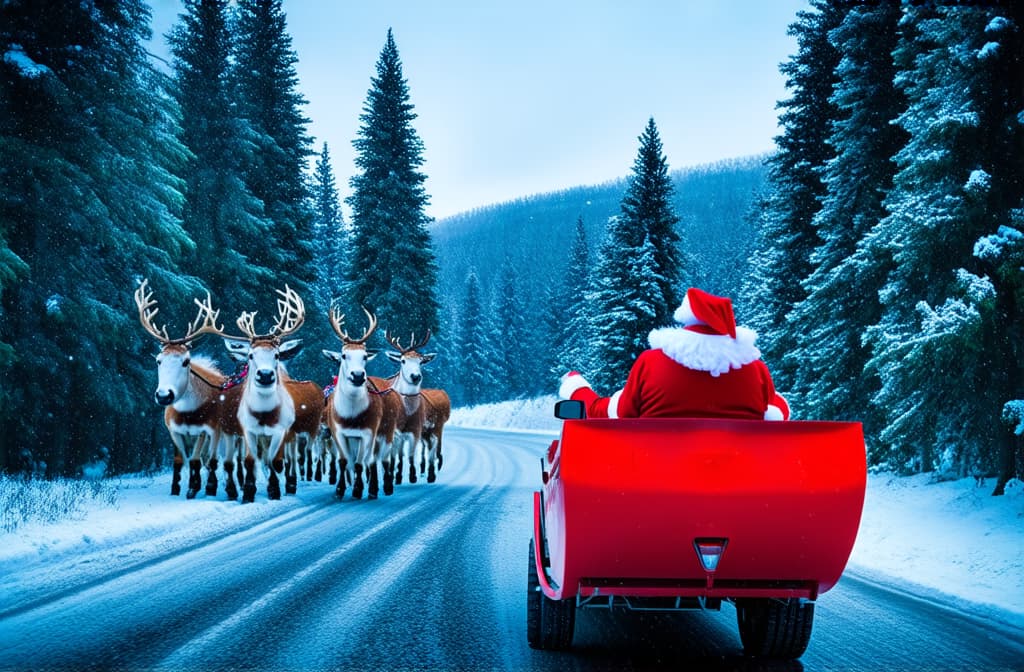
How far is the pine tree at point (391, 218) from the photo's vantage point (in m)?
29.4

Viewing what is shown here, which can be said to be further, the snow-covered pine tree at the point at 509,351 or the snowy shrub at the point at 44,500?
the snow-covered pine tree at the point at 509,351

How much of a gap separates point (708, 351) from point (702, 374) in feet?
0.49

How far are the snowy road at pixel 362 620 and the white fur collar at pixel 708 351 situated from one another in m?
1.83

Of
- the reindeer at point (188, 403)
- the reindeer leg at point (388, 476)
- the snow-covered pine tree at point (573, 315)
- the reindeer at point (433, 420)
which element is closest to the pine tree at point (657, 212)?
the reindeer at point (433, 420)

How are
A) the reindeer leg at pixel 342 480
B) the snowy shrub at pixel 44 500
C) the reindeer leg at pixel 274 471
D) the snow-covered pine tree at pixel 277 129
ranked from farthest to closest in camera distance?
the snow-covered pine tree at pixel 277 129 < the reindeer leg at pixel 342 480 < the reindeer leg at pixel 274 471 < the snowy shrub at pixel 44 500

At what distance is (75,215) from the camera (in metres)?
12.6

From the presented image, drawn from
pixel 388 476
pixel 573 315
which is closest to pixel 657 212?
pixel 388 476

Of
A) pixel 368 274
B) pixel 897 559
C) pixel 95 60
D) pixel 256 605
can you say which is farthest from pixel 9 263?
pixel 368 274

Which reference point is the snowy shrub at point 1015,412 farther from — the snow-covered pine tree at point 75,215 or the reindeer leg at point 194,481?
the snow-covered pine tree at point 75,215

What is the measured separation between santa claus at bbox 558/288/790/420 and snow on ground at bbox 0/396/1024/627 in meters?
3.16

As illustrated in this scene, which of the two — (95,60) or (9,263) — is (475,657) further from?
(95,60)

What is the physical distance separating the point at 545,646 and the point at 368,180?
28799 millimetres

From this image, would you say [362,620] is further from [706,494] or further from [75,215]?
[75,215]

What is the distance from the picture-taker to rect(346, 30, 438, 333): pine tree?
1159 inches
